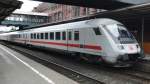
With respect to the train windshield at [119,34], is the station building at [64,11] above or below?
above

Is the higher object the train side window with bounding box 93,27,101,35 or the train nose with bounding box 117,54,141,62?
the train side window with bounding box 93,27,101,35

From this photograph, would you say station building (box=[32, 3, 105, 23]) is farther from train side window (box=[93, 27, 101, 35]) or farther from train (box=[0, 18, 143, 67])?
train side window (box=[93, 27, 101, 35])

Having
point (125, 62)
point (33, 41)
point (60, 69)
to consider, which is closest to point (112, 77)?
point (125, 62)

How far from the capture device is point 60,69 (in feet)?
54.3

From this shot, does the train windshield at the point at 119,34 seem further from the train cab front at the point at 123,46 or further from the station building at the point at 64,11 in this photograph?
the station building at the point at 64,11

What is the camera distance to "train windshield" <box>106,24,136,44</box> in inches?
595

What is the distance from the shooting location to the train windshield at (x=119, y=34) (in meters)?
15.1

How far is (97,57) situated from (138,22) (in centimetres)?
984

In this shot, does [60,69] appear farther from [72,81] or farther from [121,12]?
[121,12]

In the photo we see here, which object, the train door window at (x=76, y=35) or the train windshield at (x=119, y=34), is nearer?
the train windshield at (x=119, y=34)

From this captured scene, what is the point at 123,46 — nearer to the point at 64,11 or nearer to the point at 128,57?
the point at 128,57

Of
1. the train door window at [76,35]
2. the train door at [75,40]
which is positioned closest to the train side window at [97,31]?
the train door at [75,40]

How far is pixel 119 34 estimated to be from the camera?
15438mm

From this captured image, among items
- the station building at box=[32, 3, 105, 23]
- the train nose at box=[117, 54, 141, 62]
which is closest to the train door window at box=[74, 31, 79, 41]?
the train nose at box=[117, 54, 141, 62]
